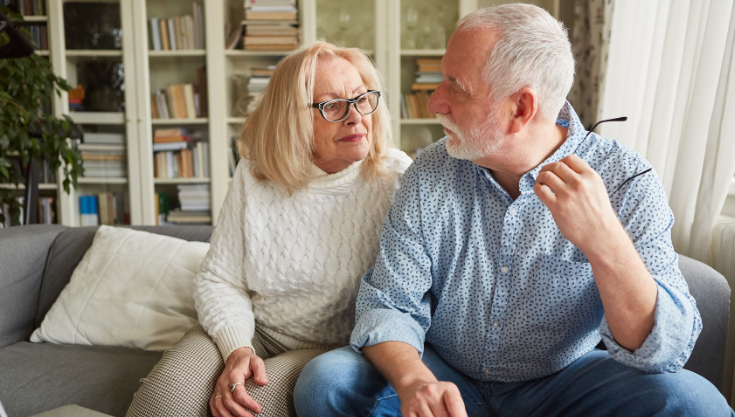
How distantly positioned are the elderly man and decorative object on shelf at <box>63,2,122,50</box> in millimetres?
2622

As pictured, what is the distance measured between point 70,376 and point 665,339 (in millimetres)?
1320

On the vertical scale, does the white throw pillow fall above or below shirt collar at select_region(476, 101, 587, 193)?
below

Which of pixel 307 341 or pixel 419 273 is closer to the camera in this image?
pixel 419 273

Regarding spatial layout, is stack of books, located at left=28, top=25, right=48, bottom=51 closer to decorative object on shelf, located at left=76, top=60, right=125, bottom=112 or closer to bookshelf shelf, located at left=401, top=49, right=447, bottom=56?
decorative object on shelf, located at left=76, top=60, right=125, bottom=112

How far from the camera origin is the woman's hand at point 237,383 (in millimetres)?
1046

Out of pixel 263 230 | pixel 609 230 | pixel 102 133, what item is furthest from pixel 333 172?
pixel 102 133

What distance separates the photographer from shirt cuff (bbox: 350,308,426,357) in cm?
101

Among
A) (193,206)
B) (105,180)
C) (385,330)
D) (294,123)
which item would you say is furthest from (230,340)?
(105,180)

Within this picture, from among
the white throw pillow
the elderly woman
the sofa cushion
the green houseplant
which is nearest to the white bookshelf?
the green houseplant

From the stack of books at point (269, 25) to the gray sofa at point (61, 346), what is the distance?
158 cm

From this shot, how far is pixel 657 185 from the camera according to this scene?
990 millimetres

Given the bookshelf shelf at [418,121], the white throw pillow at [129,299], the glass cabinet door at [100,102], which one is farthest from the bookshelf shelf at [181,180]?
the white throw pillow at [129,299]

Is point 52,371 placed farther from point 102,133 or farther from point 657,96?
point 102,133

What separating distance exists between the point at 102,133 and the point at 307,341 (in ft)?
8.01
